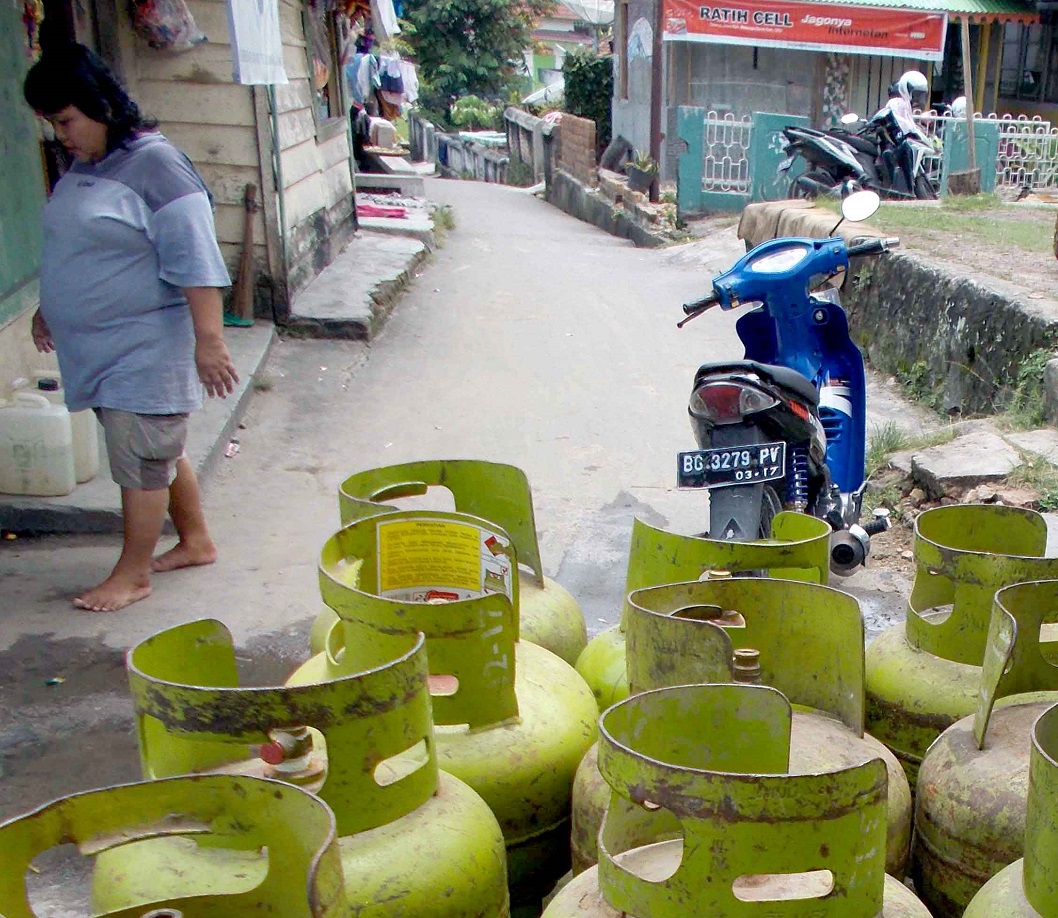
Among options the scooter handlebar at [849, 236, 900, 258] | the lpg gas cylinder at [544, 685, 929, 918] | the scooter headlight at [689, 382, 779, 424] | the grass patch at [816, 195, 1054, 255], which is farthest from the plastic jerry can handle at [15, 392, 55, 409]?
the grass patch at [816, 195, 1054, 255]

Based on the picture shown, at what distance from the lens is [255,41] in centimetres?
571

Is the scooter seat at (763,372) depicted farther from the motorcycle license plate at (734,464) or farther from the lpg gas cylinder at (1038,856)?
the lpg gas cylinder at (1038,856)

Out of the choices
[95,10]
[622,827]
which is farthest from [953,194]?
[622,827]

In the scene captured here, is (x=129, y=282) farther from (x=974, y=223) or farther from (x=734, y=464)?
(x=974, y=223)

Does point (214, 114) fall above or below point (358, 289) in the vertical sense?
above

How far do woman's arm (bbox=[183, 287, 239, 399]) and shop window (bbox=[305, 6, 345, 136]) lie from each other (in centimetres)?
535

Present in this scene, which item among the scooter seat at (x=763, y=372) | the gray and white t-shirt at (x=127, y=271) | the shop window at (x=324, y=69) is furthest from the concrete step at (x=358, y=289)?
the scooter seat at (x=763, y=372)

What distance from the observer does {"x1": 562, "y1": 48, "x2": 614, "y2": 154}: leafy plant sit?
21.1 meters

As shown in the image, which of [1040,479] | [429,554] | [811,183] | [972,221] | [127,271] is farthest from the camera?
[811,183]

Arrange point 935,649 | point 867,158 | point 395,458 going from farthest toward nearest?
point 867,158 < point 395,458 < point 935,649

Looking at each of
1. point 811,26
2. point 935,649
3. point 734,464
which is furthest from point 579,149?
point 935,649

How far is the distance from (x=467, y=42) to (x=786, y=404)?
27.3 metres

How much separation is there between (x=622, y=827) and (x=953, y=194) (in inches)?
487

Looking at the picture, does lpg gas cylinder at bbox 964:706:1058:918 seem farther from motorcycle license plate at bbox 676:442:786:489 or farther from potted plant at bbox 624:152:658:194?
potted plant at bbox 624:152:658:194
